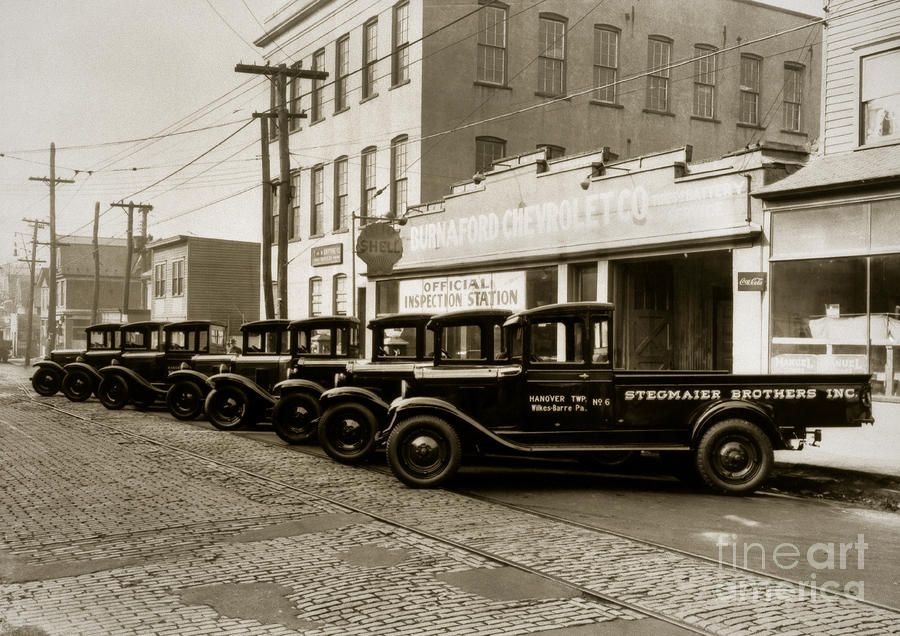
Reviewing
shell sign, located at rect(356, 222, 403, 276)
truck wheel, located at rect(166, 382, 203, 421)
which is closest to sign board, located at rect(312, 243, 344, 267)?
shell sign, located at rect(356, 222, 403, 276)

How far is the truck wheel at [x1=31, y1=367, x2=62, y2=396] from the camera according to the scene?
24.5 meters

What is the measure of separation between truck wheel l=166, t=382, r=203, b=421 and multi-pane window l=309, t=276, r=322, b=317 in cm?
1093

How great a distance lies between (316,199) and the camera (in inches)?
1189

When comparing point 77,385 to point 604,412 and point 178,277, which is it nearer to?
point 604,412

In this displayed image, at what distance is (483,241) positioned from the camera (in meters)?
21.0

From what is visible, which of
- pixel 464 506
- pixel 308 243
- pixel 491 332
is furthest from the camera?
pixel 308 243

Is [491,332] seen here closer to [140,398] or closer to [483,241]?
[483,241]

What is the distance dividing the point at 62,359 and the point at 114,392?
5850mm

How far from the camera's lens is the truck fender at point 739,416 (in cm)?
956

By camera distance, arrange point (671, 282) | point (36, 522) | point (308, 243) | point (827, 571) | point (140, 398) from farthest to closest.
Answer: point (308, 243) < point (140, 398) < point (671, 282) < point (36, 522) < point (827, 571)

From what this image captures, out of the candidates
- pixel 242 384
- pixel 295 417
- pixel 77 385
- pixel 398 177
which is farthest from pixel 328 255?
pixel 295 417

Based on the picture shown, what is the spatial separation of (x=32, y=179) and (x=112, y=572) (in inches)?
1979

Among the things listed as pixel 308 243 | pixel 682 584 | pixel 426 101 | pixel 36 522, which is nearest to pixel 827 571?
pixel 682 584

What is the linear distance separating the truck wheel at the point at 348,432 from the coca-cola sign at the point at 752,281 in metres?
6.86
